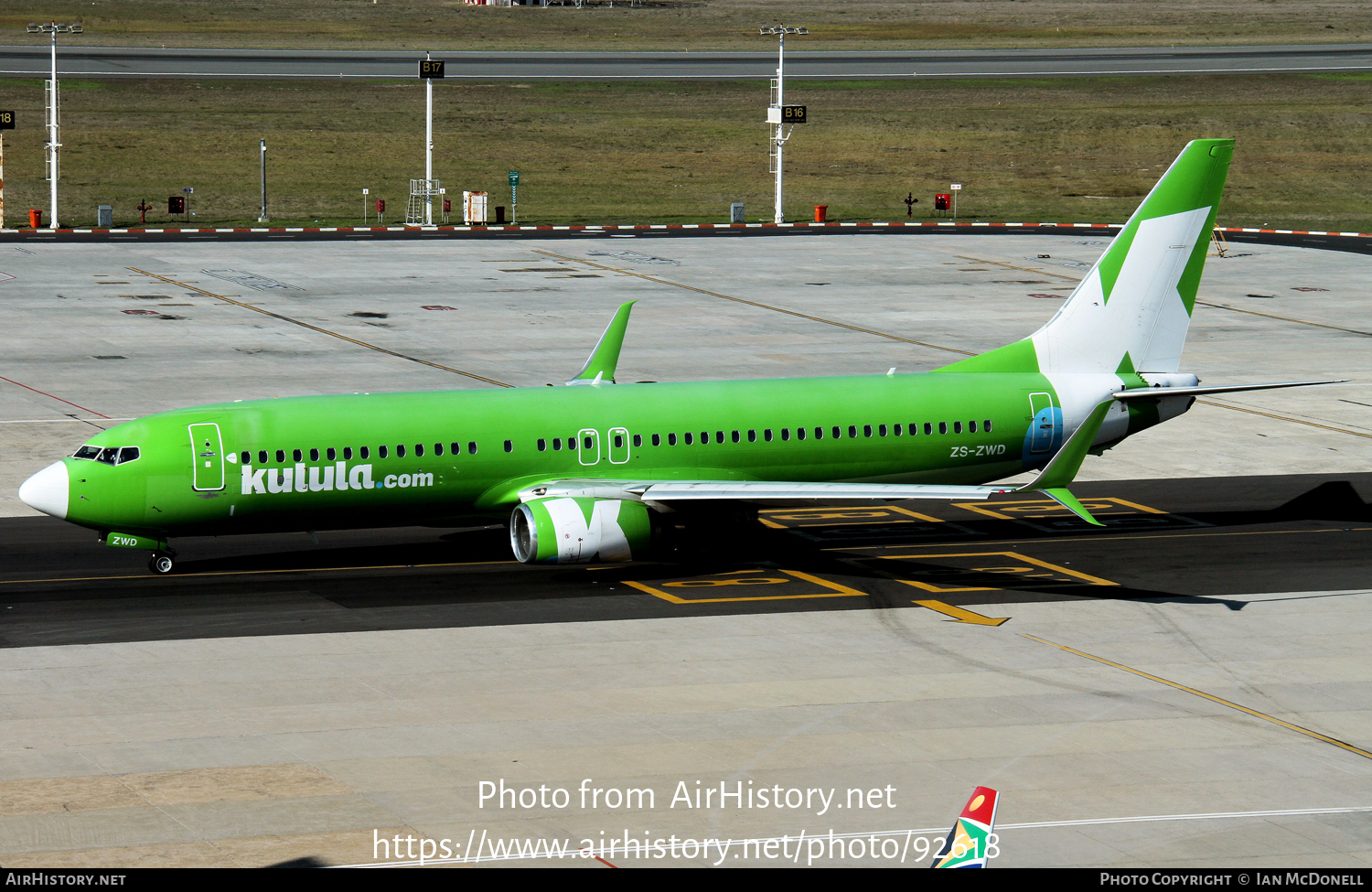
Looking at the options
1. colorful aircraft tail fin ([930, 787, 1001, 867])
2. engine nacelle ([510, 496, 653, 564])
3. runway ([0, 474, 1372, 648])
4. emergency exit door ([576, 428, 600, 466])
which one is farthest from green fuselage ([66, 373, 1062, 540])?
colorful aircraft tail fin ([930, 787, 1001, 867])

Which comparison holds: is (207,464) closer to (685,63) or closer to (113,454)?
(113,454)

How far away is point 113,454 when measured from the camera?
3822 centimetres

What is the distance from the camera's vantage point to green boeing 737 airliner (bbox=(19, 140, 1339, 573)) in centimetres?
3819

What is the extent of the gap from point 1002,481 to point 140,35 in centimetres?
15267

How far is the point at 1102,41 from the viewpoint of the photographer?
19100 centimetres

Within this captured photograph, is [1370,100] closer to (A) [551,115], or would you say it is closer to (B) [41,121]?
(A) [551,115]

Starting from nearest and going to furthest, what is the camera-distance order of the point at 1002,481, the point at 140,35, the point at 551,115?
the point at 1002,481 < the point at 551,115 < the point at 140,35

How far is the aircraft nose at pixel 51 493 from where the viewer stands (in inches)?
1496

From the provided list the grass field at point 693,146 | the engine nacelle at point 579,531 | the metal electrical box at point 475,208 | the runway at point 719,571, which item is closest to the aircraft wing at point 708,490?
the engine nacelle at point 579,531

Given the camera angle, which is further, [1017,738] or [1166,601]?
[1166,601]

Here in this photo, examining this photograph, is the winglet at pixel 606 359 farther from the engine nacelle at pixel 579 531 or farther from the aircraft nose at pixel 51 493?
the aircraft nose at pixel 51 493

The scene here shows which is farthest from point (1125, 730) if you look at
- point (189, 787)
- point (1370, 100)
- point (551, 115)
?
point (1370, 100)

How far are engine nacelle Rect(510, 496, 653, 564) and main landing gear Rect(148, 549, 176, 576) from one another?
7.96 meters

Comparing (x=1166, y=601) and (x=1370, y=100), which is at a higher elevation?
(x=1370, y=100)
